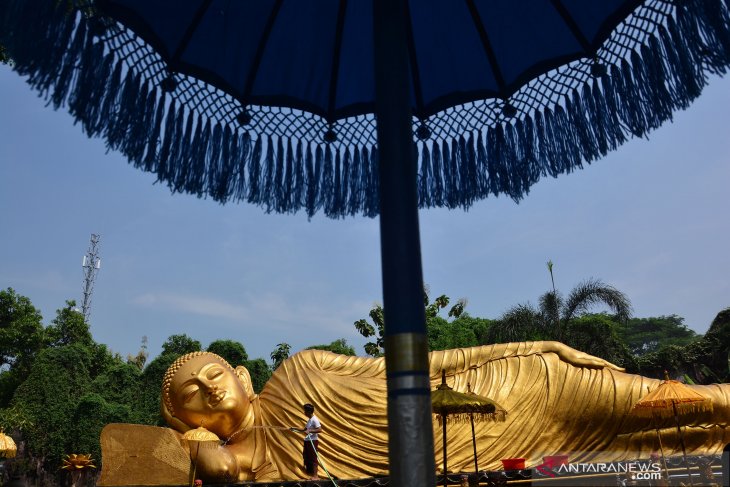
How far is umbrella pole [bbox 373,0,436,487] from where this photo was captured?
1.46m

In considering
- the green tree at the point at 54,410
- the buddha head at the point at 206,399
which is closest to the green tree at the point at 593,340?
the buddha head at the point at 206,399

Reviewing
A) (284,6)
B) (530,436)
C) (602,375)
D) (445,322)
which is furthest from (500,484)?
(445,322)

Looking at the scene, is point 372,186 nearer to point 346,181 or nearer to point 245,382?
point 346,181

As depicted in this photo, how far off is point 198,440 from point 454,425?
8.64 feet

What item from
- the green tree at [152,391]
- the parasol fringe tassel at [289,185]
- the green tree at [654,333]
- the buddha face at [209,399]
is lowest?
the buddha face at [209,399]

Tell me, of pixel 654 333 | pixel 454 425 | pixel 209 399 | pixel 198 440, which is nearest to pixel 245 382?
pixel 209 399

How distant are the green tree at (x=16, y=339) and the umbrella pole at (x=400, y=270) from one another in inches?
963

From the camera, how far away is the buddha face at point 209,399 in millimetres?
6500

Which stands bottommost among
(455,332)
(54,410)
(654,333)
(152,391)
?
(54,410)

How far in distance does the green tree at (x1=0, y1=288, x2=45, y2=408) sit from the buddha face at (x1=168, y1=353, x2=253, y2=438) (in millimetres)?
19046

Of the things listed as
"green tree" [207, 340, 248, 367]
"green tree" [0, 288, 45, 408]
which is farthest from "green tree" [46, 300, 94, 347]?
"green tree" [207, 340, 248, 367]

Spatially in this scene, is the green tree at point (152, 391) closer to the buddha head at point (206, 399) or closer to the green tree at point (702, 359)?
the buddha head at point (206, 399)

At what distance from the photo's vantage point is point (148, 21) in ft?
7.52

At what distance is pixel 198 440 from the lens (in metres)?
6.09
